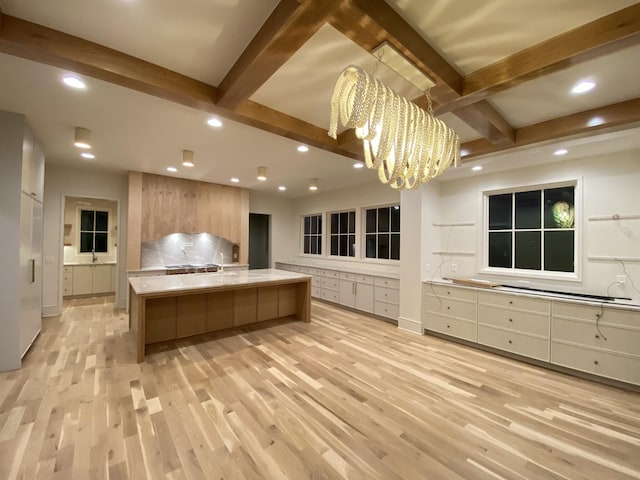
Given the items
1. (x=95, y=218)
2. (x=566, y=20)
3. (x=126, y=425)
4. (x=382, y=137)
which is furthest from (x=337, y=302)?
(x=95, y=218)

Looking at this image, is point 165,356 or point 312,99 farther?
point 165,356

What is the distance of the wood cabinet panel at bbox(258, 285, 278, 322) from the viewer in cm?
439

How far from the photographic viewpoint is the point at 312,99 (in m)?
2.43

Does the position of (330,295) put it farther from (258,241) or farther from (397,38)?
(397,38)

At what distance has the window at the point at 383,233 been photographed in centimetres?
534

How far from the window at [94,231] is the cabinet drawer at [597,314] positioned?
8553 millimetres

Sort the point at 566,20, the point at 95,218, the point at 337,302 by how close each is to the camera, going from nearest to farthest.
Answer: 1. the point at 566,20
2. the point at 337,302
3. the point at 95,218

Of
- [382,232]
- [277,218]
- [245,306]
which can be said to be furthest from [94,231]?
[382,232]

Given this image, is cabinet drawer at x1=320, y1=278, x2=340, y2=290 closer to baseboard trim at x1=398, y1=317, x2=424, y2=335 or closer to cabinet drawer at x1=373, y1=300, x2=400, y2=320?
cabinet drawer at x1=373, y1=300, x2=400, y2=320

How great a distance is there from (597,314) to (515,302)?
69 cm

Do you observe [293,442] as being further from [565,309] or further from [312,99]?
[565,309]

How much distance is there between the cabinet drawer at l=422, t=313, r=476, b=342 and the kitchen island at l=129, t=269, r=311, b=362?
1916 millimetres

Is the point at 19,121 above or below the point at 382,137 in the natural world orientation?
above

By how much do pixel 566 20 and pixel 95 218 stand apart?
27.4 feet
